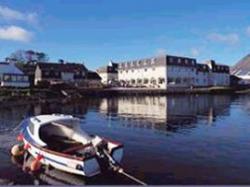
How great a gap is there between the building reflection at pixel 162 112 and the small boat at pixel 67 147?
405 cm

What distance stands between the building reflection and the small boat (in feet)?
13.3

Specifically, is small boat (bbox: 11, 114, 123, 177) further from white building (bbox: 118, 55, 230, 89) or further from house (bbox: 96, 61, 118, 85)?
white building (bbox: 118, 55, 230, 89)

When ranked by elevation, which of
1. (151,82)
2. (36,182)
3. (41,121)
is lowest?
(36,182)

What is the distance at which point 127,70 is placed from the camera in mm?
6699

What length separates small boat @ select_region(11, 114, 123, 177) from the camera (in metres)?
5.86

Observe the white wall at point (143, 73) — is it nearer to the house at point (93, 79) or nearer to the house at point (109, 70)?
the house at point (109, 70)

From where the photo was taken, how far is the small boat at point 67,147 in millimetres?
5863

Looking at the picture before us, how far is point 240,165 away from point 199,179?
1.07m

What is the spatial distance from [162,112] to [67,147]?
9.12 meters

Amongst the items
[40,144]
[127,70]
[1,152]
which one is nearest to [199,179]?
[127,70]

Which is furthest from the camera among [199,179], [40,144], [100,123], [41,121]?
[100,123]

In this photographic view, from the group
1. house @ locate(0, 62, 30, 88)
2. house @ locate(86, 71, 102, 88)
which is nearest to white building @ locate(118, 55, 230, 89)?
house @ locate(86, 71, 102, 88)

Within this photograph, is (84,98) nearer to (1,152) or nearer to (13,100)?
(13,100)

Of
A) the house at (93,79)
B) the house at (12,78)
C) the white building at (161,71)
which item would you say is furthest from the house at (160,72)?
the house at (12,78)
